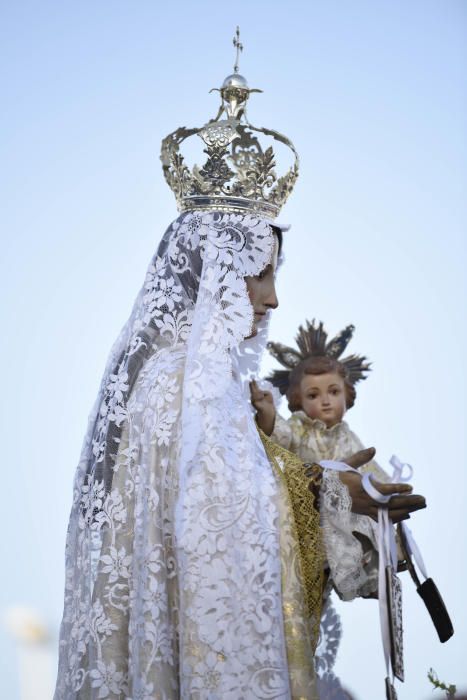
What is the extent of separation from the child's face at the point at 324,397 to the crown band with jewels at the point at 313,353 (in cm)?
19

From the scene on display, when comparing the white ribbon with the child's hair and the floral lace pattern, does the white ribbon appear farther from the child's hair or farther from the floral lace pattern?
the child's hair

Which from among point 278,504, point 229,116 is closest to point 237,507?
point 278,504

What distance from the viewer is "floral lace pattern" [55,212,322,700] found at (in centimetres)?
351

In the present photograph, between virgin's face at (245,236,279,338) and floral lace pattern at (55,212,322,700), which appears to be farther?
virgin's face at (245,236,279,338)

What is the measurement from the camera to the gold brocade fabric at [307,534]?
3.83m

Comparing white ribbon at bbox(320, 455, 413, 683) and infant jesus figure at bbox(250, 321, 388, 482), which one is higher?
infant jesus figure at bbox(250, 321, 388, 482)

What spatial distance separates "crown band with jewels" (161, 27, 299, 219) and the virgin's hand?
1.36 metres

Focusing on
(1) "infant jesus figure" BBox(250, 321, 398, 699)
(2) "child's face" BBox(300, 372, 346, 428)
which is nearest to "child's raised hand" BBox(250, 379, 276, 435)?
(1) "infant jesus figure" BBox(250, 321, 398, 699)

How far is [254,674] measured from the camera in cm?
347

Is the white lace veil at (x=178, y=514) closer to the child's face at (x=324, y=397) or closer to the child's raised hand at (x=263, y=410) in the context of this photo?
the child's raised hand at (x=263, y=410)

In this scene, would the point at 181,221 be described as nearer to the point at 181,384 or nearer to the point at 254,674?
the point at 181,384

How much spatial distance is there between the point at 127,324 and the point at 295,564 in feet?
4.28

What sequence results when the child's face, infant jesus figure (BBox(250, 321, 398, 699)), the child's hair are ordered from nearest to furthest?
infant jesus figure (BBox(250, 321, 398, 699)) < the child's face < the child's hair

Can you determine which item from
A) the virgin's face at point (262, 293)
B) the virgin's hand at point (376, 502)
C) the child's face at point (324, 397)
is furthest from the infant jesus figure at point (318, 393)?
the virgin's hand at point (376, 502)
